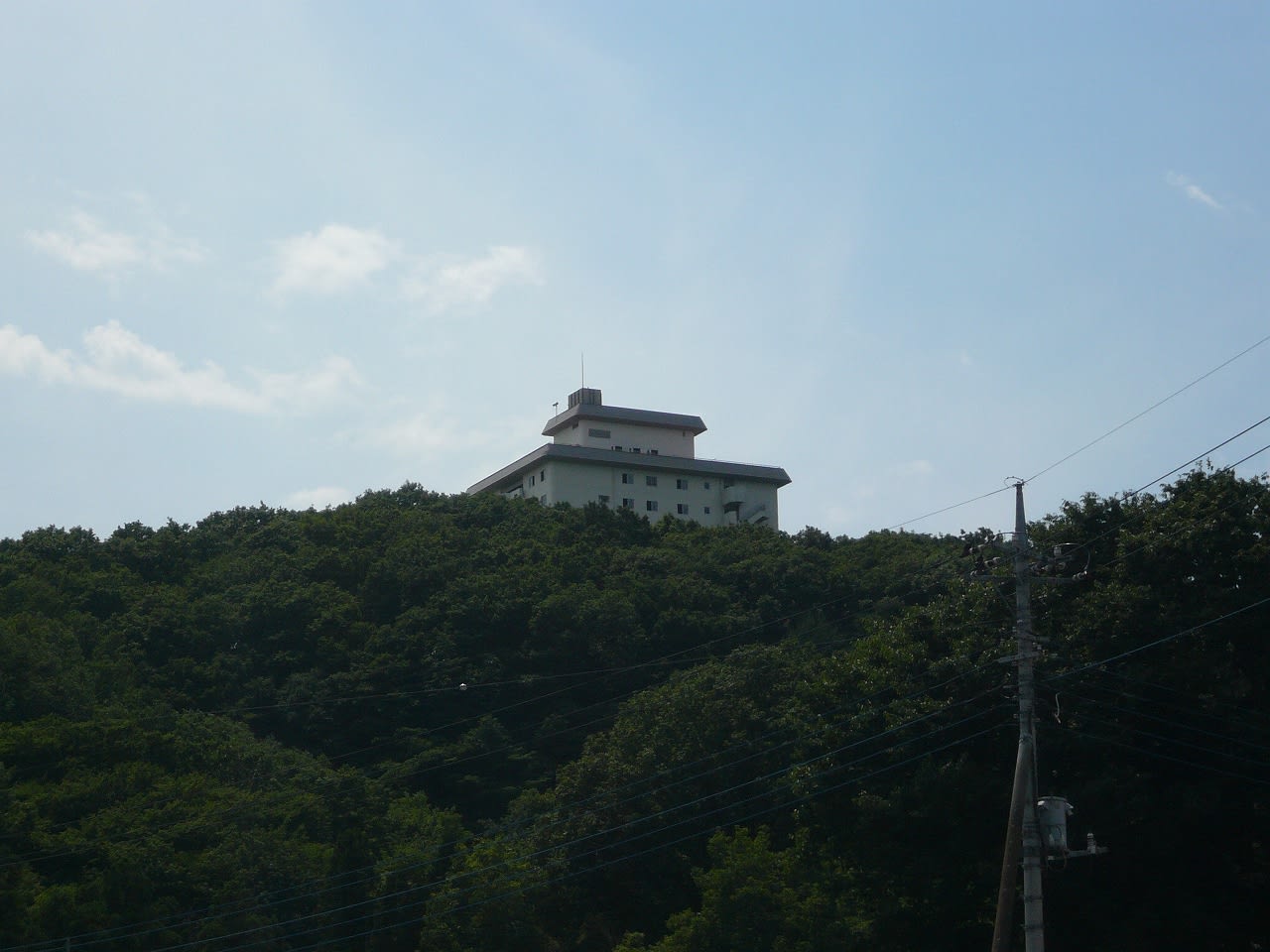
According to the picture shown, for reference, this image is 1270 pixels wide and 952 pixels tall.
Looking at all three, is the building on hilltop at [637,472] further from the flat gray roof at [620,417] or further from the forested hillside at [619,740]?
the forested hillside at [619,740]

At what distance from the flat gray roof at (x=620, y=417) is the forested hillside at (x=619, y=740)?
57.0 feet

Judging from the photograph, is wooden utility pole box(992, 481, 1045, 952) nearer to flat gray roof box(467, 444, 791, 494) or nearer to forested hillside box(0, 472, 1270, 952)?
forested hillside box(0, 472, 1270, 952)

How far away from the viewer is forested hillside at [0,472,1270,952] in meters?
27.6

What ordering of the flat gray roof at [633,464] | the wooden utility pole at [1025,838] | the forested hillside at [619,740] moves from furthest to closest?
the flat gray roof at [633,464] < the forested hillside at [619,740] < the wooden utility pole at [1025,838]

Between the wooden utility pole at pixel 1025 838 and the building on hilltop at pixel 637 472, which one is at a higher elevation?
the building on hilltop at pixel 637 472

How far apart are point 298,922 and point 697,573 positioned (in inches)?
1283

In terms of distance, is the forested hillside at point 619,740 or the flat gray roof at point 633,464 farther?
the flat gray roof at point 633,464

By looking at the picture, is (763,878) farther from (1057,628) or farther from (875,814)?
(1057,628)

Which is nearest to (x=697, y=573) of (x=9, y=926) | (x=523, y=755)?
(x=523, y=755)

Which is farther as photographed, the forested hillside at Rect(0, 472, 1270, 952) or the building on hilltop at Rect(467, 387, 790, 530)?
the building on hilltop at Rect(467, 387, 790, 530)

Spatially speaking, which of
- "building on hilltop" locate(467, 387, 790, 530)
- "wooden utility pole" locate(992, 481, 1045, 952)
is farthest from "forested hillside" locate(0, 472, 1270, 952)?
"building on hilltop" locate(467, 387, 790, 530)

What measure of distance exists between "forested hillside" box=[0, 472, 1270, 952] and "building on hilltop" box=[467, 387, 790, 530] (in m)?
13.5

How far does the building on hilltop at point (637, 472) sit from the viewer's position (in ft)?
283

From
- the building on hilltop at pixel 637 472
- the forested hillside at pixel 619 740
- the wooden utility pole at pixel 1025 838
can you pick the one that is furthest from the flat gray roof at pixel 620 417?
the wooden utility pole at pixel 1025 838
